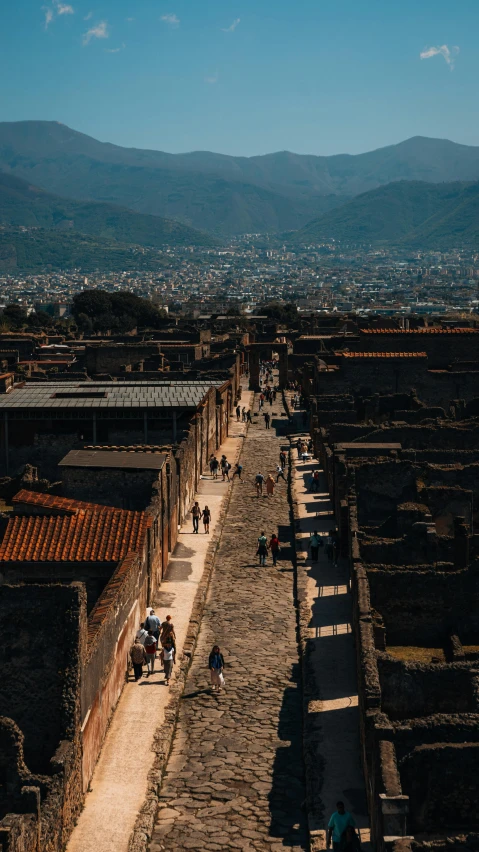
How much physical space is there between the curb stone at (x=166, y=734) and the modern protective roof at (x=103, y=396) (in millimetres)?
10010

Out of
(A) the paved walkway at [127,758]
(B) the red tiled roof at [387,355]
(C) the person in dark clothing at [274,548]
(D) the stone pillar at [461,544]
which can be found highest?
(B) the red tiled roof at [387,355]

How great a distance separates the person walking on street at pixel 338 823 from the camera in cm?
1220

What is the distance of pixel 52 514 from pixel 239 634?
13.1 feet

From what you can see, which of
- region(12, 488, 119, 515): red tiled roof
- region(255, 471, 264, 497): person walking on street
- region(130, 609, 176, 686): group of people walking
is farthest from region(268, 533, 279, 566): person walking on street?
region(255, 471, 264, 497): person walking on street

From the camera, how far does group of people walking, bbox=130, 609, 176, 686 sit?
728 inches

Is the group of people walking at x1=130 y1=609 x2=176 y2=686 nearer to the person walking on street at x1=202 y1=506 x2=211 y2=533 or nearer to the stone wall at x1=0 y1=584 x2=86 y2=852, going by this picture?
the stone wall at x1=0 y1=584 x2=86 y2=852

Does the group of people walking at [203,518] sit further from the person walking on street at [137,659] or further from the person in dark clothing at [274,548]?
the person walking on street at [137,659]

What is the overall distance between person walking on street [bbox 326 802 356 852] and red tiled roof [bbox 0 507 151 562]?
804cm

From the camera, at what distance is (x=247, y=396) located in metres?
62.9

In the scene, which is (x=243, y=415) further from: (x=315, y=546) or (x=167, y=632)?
(x=167, y=632)

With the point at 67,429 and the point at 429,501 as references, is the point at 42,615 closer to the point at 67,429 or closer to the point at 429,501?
the point at 429,501

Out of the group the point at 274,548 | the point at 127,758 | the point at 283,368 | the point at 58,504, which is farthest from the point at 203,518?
the point at 283,368

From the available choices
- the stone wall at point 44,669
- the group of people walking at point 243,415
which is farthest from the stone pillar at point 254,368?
the stone wall at point 44,669

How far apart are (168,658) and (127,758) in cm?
308
